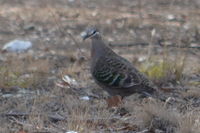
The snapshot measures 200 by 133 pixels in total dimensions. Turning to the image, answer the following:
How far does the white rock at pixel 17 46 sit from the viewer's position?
33.4 feet

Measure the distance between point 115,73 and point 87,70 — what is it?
6.98ft

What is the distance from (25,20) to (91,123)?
7495 mm

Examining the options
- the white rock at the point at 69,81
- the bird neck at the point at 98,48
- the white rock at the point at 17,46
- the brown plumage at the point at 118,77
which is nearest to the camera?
the brown plumage at the point at 118,77

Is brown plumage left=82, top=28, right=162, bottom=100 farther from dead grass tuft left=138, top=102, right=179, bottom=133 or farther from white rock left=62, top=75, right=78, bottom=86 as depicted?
dead grass tuft left=138, top=102, right=179, bottom=133

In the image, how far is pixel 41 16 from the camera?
512 inches

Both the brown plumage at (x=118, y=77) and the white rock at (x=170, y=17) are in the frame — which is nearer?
the brown plumage at (x=118, y=77)

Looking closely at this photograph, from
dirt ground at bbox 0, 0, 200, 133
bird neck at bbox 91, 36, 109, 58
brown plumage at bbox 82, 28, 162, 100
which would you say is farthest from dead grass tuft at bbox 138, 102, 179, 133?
bird neck at bbox 91, 36, 109, 58

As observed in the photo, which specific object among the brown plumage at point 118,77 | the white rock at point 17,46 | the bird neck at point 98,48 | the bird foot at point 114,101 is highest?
the bird neck at point 98,48

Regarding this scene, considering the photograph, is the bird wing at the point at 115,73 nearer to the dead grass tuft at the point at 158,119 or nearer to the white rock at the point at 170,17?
the dead grass tuft at the point at 158,119

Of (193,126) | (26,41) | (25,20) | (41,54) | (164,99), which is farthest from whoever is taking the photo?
(25,20)

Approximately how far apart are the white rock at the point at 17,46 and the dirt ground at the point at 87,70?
0.16m

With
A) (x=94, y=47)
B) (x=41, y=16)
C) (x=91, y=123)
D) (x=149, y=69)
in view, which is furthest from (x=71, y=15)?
(x=91, y=123)

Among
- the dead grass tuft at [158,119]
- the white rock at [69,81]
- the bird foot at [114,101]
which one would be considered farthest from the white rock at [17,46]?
the dead grass tuft at [158,119]

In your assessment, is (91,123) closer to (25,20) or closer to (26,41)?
(26,41)
